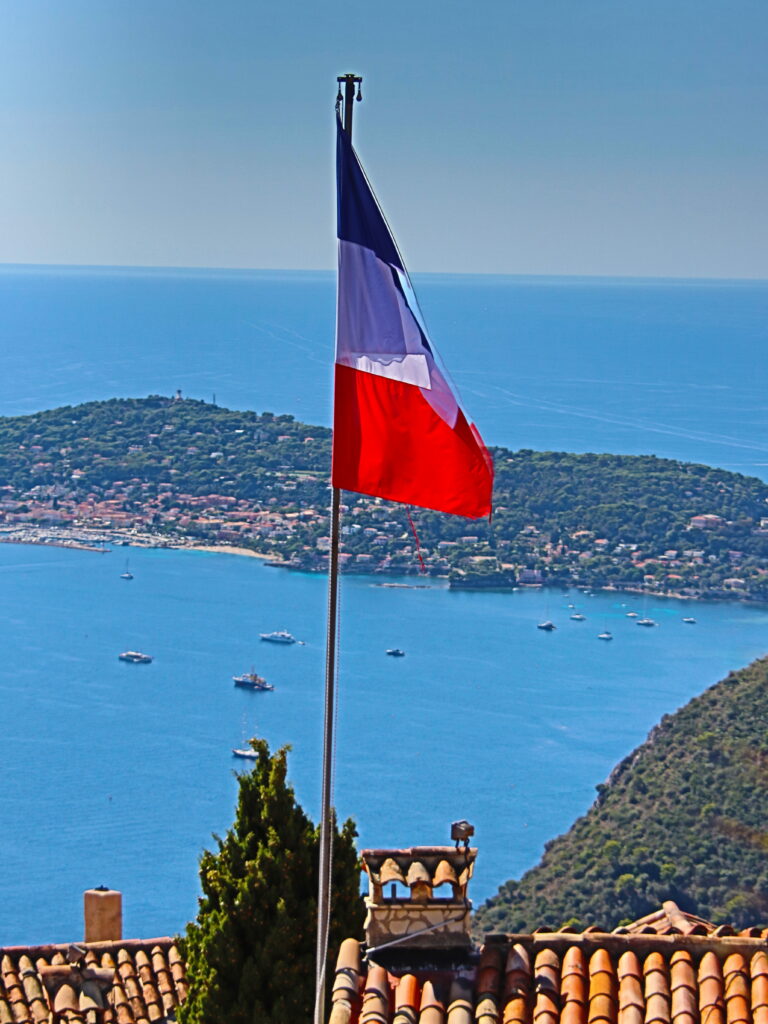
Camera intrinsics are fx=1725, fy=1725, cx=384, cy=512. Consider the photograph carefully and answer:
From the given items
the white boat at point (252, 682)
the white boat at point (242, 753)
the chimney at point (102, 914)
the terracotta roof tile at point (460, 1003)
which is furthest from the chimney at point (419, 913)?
the white boat at point (252, 682)

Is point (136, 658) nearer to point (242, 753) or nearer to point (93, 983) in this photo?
point (242, 753)

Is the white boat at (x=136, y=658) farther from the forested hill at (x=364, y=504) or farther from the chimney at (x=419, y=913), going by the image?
the chimney at (x=419, y=913)

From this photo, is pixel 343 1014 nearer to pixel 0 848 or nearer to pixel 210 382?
pixel 0 848

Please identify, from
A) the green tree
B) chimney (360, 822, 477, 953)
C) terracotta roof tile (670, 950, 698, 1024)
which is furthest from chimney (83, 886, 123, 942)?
terracotta roof tile (670, 950, 698, 1024)

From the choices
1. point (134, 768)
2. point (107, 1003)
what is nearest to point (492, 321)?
point (134, 768)

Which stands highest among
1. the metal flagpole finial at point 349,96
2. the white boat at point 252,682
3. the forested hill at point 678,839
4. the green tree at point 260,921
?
the metal flagpole finial at point 349,96

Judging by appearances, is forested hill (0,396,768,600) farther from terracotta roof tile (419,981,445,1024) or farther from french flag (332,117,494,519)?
french flag (332,117,494,519)
